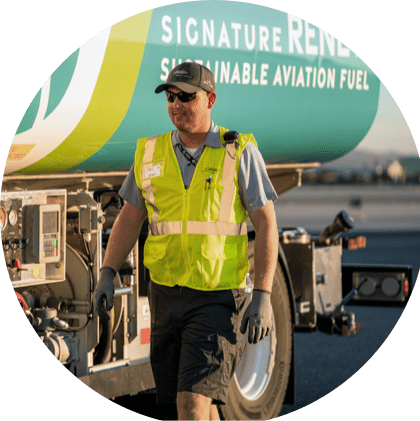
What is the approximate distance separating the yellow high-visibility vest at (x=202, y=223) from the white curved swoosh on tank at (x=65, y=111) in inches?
32.1

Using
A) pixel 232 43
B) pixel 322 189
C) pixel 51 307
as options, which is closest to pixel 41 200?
pixel 51 307

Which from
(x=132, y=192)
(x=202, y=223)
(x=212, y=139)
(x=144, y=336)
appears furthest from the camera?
(x=144, y=336)

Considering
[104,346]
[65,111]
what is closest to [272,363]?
[104,346]

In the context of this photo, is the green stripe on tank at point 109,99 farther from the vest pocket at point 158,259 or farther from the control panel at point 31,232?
the vest pocket at point 158,259

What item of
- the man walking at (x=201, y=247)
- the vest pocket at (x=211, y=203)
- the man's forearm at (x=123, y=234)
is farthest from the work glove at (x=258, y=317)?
the man's forearm at (x=123, y=234)

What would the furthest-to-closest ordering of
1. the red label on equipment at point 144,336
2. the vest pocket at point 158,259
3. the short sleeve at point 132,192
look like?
the red label on equipment at point 144,336 < the short sleeve at point 132,192 < the vest pocket at point 158,259

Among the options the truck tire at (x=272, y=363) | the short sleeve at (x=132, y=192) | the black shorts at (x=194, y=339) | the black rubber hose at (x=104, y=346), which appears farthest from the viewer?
the truck tire at (x=272, y=363)

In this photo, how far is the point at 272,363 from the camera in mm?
7211

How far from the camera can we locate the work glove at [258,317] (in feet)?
16.7

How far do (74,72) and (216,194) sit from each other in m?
1.33

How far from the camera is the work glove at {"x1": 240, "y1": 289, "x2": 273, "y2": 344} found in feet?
16.7

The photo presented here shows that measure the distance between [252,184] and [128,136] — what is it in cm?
114

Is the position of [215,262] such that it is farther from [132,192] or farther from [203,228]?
[132,192]

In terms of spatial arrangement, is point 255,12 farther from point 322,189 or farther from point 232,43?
point 322,189
